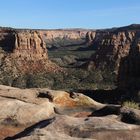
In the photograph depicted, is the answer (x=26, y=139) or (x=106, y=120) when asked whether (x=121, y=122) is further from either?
(x=26, y=139)

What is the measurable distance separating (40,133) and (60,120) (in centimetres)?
162

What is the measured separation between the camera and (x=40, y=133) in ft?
48.6

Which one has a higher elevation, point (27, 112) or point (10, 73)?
point (27, 112)

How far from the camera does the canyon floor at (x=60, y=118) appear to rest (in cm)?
1498

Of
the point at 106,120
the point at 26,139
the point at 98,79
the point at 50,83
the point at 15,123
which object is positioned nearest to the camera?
the point at 26,139

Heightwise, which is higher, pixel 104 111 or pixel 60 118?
pixel 60 118

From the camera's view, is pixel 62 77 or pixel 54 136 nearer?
pixel 54 136

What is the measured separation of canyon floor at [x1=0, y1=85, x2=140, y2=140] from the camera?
15.0 meters

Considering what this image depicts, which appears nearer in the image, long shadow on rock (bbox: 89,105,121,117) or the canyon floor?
the canyon floor

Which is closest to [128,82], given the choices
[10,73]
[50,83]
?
[50,83]

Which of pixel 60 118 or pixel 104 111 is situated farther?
pixel 104 111

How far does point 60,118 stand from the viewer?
54.4 ft

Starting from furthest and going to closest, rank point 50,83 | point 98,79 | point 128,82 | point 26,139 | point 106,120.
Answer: point 98,79 → point 50,83 → point 128,82 → point 106,120 → point 26,139

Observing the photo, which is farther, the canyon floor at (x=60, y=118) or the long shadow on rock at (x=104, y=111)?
the long shadow on rock at (x=104, y=111)
